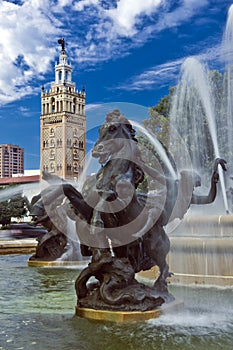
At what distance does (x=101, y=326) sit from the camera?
5.02 meters

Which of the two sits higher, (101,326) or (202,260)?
(202,260)

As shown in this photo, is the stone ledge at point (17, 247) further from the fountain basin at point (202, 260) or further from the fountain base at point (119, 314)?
the fountain base at point (119, 314)

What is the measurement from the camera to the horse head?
19.7 feet

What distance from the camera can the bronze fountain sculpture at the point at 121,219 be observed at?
5.53 m

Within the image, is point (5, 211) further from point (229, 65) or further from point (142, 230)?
point (142, 230)

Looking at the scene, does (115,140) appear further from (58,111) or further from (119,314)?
(58,111)

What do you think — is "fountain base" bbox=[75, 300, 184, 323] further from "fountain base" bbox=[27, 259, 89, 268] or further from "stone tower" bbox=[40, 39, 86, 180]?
"stone tower" bbox=[40, 39, 86, 180]

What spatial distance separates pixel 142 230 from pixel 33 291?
2436 millimetres

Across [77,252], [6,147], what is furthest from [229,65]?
[6,147]

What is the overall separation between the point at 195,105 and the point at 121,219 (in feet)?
63.8

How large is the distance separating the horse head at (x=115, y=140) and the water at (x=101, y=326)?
2001 mm

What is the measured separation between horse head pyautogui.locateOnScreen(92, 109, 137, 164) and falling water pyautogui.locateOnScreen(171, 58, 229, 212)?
14.9 meters

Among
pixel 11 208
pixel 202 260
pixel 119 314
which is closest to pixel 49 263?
pixel 202 260

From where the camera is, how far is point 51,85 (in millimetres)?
142875
